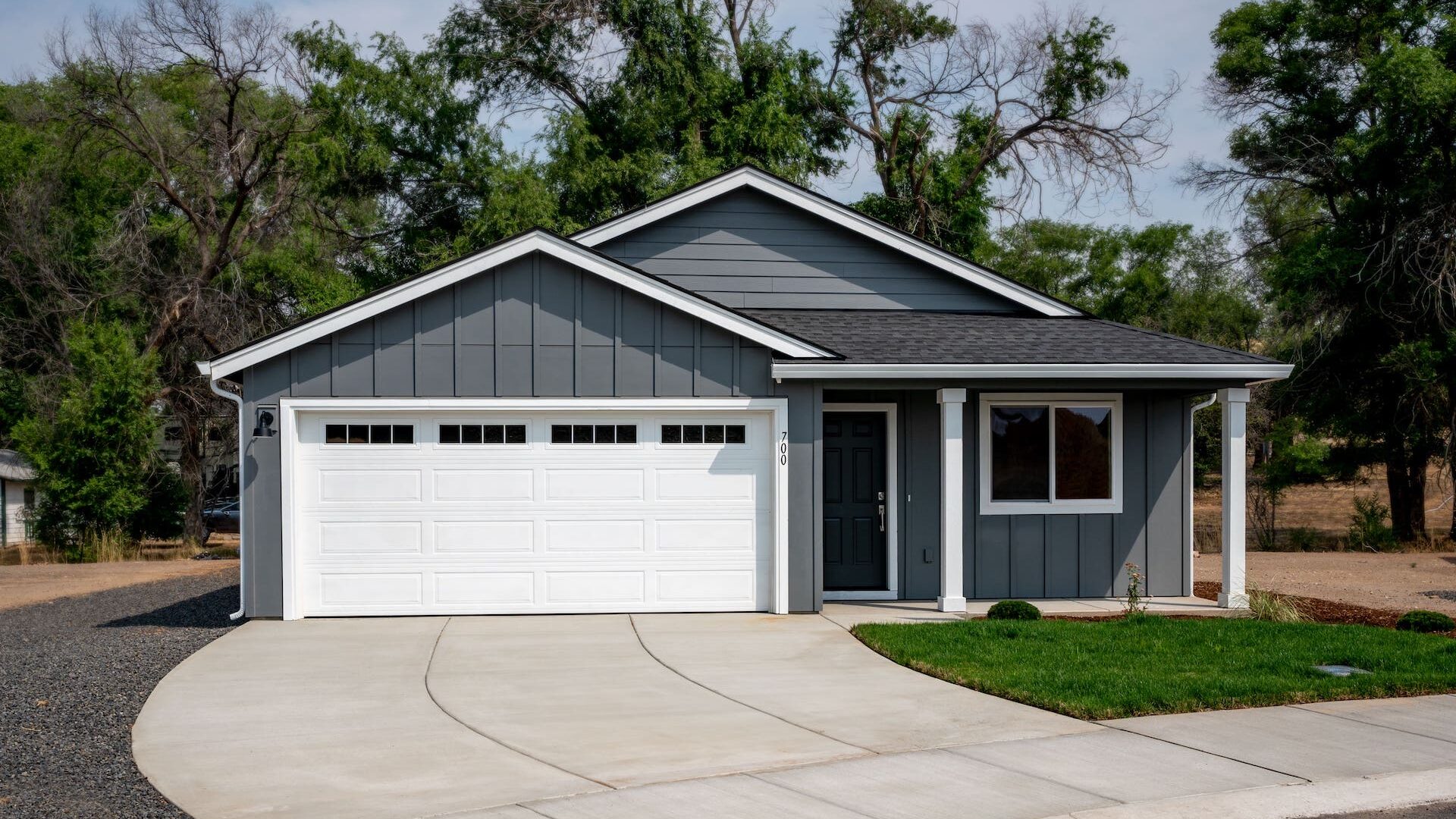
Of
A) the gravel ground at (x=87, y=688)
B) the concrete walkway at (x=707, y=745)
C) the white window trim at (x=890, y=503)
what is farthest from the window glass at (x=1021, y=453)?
the gravel ground at (x=87, y=688)

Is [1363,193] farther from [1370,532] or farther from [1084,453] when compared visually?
[1084,453]

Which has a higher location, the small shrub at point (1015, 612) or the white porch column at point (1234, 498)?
the white porch column at point (1234, 498)

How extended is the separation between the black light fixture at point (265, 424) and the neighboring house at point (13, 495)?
69.9ft

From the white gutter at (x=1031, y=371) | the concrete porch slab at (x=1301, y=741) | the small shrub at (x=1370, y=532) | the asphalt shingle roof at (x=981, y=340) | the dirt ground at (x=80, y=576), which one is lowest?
the dirt ground at (x=80, y=576)

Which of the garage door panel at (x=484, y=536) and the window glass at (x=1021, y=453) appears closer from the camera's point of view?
the garage door panel at (x=484, y=536)

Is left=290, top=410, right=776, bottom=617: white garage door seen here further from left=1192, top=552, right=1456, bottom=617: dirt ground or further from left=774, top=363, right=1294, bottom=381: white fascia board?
left=1192, top=552, right=1456, bottom=617: dirt ground

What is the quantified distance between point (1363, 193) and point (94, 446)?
86.6ft

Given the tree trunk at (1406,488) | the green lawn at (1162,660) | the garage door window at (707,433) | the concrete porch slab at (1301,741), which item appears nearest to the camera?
the concrete porch slab at (1301,741)

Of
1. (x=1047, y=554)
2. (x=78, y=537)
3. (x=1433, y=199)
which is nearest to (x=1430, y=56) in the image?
(x=1433, y=199)

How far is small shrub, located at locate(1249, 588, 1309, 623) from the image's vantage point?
11.8 m

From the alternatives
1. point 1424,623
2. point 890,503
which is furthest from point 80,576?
point 1424,623

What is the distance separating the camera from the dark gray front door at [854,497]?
1340 centimetres

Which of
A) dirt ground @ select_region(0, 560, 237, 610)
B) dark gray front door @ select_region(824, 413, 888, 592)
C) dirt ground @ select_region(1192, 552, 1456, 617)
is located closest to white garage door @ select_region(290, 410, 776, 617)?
dark gray front door @ select_region(824, 413, 888, 592)

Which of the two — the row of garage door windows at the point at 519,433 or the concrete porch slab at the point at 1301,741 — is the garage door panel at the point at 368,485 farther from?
the concrete porch slab at the point at 1301,741
